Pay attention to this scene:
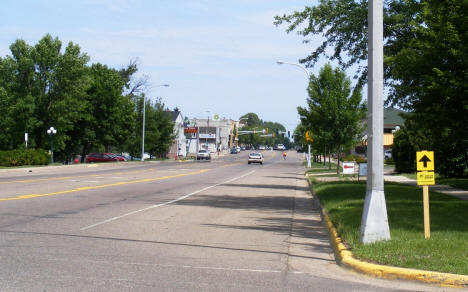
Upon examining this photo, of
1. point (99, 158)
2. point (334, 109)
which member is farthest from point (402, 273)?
point (99, 158)

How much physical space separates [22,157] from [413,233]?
44.4 metres

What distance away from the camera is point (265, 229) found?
1312 centimetres

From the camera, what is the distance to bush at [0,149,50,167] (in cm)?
4872

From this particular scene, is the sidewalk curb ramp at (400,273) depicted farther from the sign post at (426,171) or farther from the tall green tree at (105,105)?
the tall green tree at (105,105)

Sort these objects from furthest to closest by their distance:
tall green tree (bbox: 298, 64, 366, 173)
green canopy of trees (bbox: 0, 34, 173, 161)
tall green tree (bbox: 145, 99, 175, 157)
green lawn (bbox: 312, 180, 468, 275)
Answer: tall green tree (bbox: 145, 99, 175, 157) < green canopy of trees (bbox: 0, 34, 173, 161) < tall green tree (bbox: 298, 64, 366, 173) < green lawn (bbox: 312, 180, 468, 275)

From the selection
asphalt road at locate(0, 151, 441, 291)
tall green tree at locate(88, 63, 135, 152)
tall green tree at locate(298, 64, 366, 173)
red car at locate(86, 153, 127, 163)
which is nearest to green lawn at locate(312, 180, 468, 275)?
asphalt road at locate(0, 151, 441, 291)

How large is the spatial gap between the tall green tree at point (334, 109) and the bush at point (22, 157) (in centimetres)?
2565

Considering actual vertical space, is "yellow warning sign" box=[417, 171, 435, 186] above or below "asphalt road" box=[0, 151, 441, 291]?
above

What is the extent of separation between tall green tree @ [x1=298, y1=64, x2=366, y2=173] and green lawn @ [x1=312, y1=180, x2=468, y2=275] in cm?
1714

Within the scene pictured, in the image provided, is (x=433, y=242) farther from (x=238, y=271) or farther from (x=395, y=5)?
(x=395, y=5)

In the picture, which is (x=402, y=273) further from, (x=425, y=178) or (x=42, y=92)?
(x=42, y=92)

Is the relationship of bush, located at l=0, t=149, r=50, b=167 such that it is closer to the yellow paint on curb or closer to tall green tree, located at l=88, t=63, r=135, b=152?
tall green tree, located at l=88, t=63, r=135, b=152

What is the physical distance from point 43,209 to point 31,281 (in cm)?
857

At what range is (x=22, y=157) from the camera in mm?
49719
